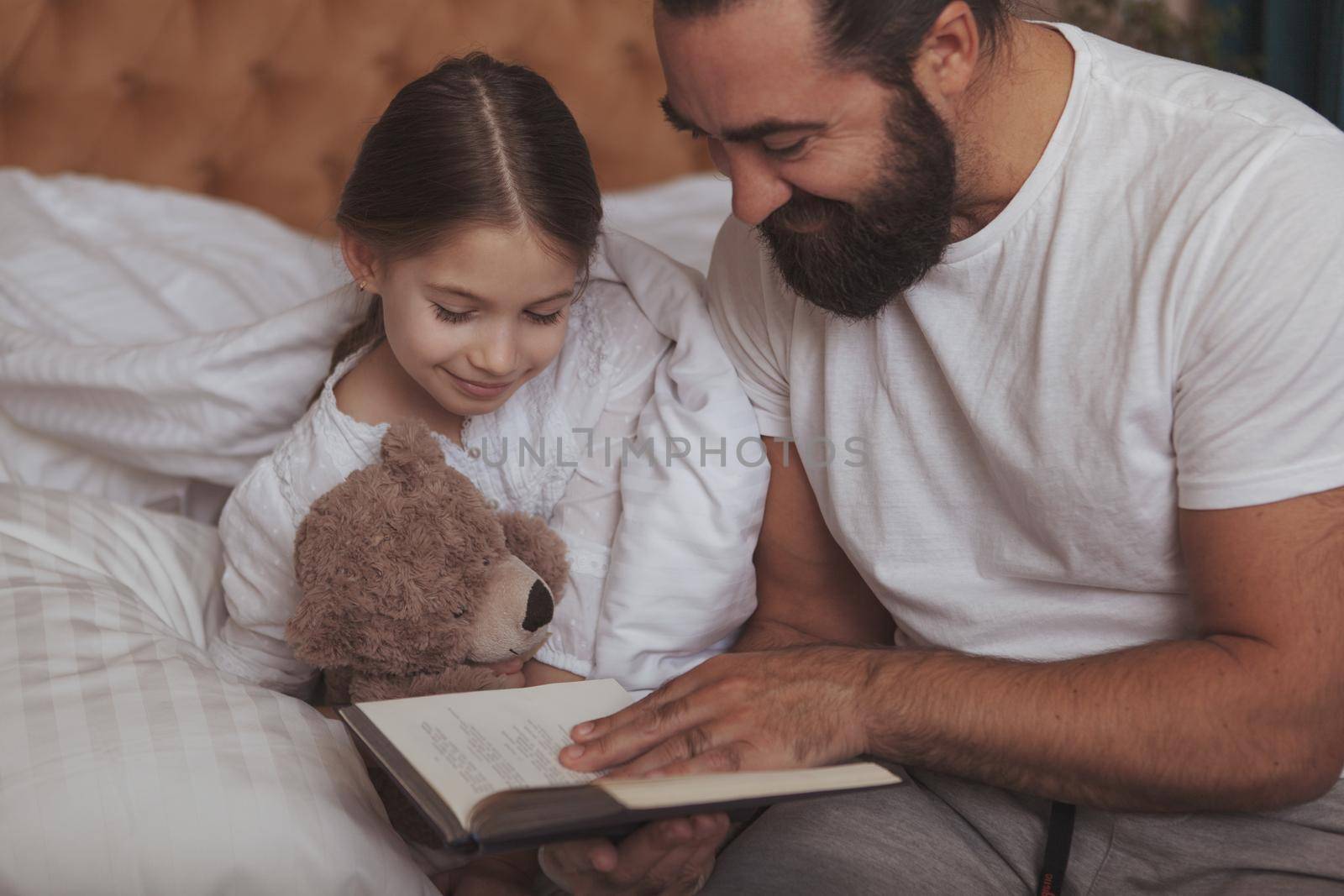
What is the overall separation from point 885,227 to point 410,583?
635 millimetres

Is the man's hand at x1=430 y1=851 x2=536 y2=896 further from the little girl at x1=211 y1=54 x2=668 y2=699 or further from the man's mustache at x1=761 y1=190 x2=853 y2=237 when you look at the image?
the man's mustache at x1=761 y1=190 x2=853 y2=237

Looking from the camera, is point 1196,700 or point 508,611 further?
point 508,611

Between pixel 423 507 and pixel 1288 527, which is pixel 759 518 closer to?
pixel 423 507

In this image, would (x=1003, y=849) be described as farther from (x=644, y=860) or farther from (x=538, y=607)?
(x=538, y=607)

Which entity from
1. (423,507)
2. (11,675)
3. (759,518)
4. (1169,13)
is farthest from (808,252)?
(1169,13)

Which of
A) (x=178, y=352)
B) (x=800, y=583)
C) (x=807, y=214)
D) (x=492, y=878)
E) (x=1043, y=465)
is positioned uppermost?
(x=807, y=214)

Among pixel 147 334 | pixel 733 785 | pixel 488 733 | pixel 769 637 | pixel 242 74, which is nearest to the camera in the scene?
pixel 733 785

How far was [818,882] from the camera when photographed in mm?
1226

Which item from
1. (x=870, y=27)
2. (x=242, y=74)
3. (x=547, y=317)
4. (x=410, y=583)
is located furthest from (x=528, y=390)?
(x=242, y=74)

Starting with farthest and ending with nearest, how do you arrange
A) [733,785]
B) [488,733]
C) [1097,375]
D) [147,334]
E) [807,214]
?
1. [147,334]
2. [807,214]
3. [1097,375]
4. [488,733]
5. [733,785]

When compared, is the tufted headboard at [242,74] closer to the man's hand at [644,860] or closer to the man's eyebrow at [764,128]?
the man's eyebrow at [764,128]

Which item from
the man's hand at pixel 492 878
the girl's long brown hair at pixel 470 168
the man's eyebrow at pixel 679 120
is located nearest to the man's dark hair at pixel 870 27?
Result: the man's eyebrow at pixel 679 120

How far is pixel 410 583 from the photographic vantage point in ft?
4.03

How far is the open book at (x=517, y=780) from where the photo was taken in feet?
2.97
